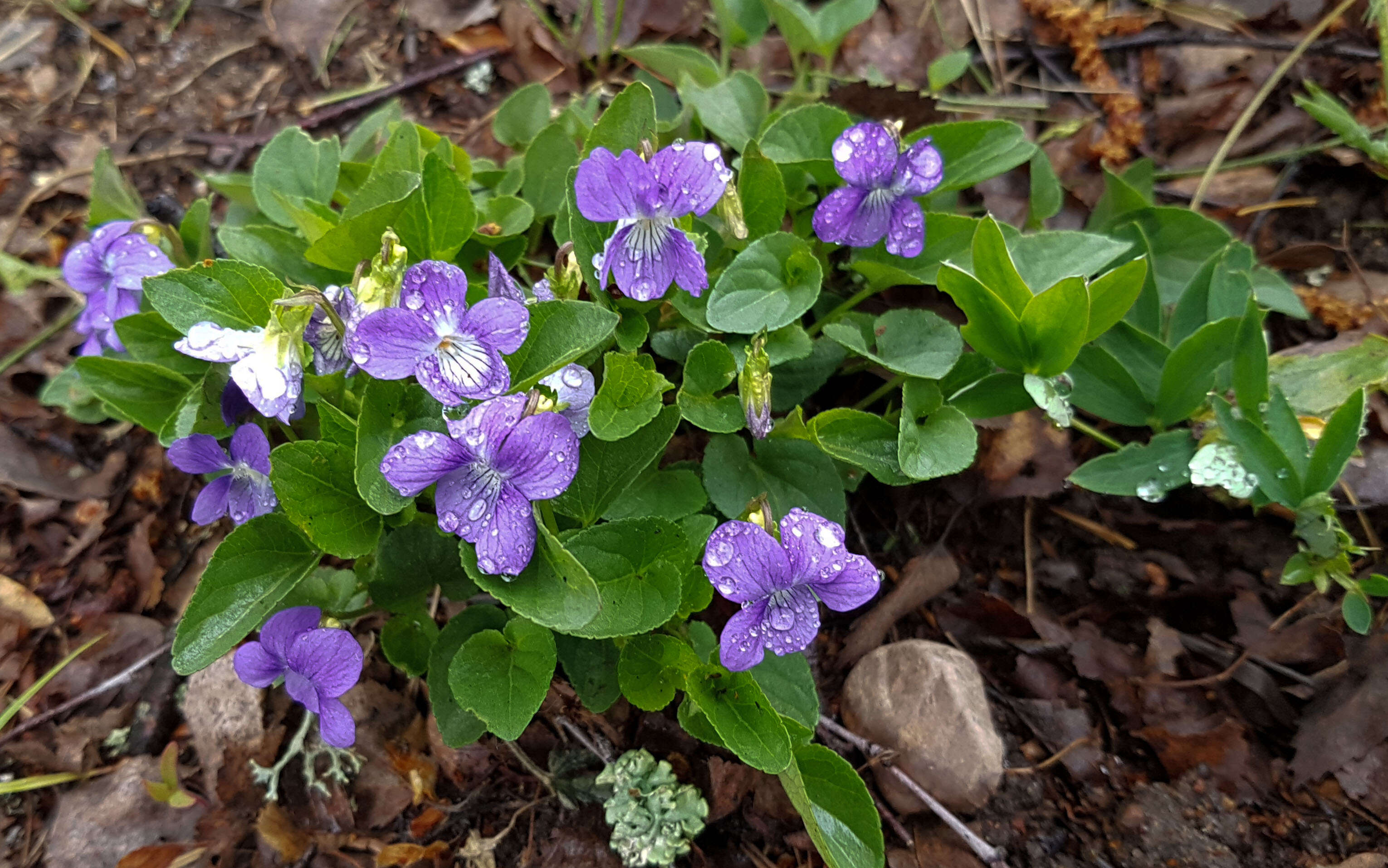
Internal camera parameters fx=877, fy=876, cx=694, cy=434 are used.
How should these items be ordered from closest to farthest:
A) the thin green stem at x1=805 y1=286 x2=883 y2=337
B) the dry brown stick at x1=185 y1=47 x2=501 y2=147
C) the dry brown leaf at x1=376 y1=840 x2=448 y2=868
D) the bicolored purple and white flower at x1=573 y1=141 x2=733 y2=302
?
the bicolored purple and white flower at x1=573 y1=141 x2=733 y2=302
the dry brown leaf at x1=376 y1=840 x2=448 y2=868
the thin green stem at x1=805 y1=286 x2=883 y2=337
the dry brown stick at x1=185 y1=47 x2=501 y2=147

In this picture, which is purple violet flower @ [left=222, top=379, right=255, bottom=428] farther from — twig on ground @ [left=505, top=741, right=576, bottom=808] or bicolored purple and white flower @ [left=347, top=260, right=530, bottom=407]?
twig on ground @ [left=505, top=741, right=576, bottom=808]

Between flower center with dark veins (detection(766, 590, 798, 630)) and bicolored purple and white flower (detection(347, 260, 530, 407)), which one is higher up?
bicolored purple and white flower (detection(347, 260, 530, 407))

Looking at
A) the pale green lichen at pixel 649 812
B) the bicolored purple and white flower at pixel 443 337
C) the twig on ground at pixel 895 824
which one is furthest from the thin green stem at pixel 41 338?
the twig on ground at pixel 895 824

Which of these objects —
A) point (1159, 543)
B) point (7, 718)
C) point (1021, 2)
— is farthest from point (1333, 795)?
point (7, 718)

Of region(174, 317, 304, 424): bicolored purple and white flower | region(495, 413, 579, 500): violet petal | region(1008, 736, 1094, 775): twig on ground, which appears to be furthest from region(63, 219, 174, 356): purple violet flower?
region(1008, 736, 1094, 775): twig on ground

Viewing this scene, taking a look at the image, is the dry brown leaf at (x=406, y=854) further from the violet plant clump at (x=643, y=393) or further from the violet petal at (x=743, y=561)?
the violet petal at (x=743, y=561)

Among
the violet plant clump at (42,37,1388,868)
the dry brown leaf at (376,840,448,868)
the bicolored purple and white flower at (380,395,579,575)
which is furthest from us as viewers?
the dry brown leaf at (376,840,448,868)

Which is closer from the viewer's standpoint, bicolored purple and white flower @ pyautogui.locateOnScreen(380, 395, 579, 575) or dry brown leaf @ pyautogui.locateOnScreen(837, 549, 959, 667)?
bicolored purple and white flower @ pyautogui.locateOnScreen(380, 395, 579, 575)

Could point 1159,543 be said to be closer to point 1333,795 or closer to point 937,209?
point 1333,795
